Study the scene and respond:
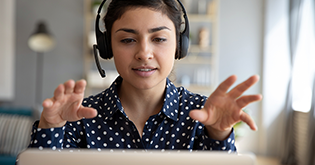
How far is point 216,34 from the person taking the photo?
3.88 metres

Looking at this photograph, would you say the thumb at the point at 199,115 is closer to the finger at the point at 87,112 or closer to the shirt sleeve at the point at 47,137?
the finger at the point at 87,112

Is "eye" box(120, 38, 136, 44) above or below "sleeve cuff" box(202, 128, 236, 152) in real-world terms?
above

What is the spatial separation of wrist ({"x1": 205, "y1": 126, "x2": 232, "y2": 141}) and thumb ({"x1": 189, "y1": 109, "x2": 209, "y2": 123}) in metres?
0.09

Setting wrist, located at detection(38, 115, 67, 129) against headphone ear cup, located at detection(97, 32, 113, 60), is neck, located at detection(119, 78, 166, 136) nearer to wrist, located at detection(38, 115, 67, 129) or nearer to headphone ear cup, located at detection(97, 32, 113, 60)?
headphone ear cup, located at detection(97, 32, 113, 60)

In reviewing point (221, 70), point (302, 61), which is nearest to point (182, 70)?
point (221, 70)

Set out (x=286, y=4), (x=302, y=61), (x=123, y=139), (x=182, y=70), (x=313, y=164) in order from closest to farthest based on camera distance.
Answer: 1. (x=123, y=139)
2. (x=313, y=164)
3. (x=302, y=61)
4. (x=286, y=4)
5. (x=182, y=70)

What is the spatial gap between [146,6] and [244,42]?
3.38 m

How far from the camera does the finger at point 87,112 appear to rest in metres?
0.70

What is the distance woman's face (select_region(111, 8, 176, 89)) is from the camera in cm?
92

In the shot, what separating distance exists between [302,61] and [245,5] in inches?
44.6

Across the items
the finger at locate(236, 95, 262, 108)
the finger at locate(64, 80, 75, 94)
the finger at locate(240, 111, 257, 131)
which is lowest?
the finger at locate(240, 111, 257, 131)

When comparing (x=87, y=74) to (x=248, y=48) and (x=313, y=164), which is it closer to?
(x=248, y=48)

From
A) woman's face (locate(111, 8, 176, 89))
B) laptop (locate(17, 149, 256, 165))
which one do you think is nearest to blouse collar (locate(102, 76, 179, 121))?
woman's face (locate(111, 8, 176, 89))

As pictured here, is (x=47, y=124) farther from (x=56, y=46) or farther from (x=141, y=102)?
(x=56, y=46)
